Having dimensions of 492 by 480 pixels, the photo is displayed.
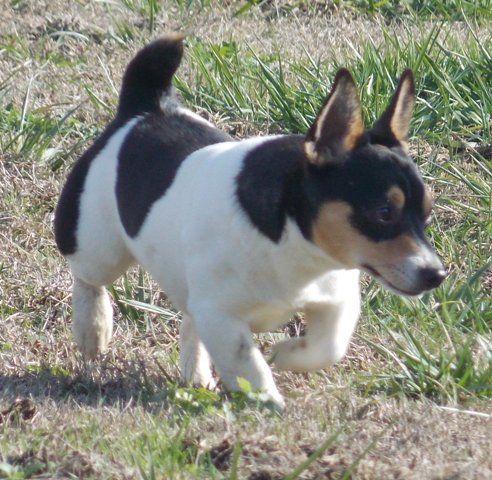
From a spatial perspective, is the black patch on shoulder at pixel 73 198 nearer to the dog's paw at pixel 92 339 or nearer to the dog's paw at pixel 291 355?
the dog's paw at pixel 92 339

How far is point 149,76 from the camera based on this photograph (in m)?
4.89

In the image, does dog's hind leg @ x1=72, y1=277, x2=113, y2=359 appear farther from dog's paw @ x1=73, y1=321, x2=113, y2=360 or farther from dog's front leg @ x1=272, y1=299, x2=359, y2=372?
dog's front leg @ x1=272, y1=299, x2=359, y2=372

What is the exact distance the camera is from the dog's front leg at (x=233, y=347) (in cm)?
412

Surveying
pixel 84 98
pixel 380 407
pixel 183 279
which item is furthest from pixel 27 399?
pixel 84 98

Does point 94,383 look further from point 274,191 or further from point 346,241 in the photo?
point 346,241

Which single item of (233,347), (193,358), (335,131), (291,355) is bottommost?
(193,358)

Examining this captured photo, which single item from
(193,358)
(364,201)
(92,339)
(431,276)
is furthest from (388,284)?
(92,339)

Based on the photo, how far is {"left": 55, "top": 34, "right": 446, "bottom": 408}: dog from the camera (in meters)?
3.92

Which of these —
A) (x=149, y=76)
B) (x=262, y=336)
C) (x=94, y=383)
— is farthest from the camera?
(x=262, y=336)

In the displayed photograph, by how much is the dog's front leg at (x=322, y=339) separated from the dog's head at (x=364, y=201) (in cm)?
33

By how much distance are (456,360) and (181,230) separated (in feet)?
3.25

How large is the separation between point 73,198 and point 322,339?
120 cm

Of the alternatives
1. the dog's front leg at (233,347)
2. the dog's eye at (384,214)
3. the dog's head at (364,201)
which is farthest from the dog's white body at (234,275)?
the dog's eye at (384,214)

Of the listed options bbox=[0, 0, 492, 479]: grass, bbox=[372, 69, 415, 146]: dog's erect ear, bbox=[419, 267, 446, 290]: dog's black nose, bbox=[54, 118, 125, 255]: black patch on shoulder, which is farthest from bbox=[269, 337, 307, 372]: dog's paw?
bbox=[54, 118, 125, 255]: black patch on shoulder
